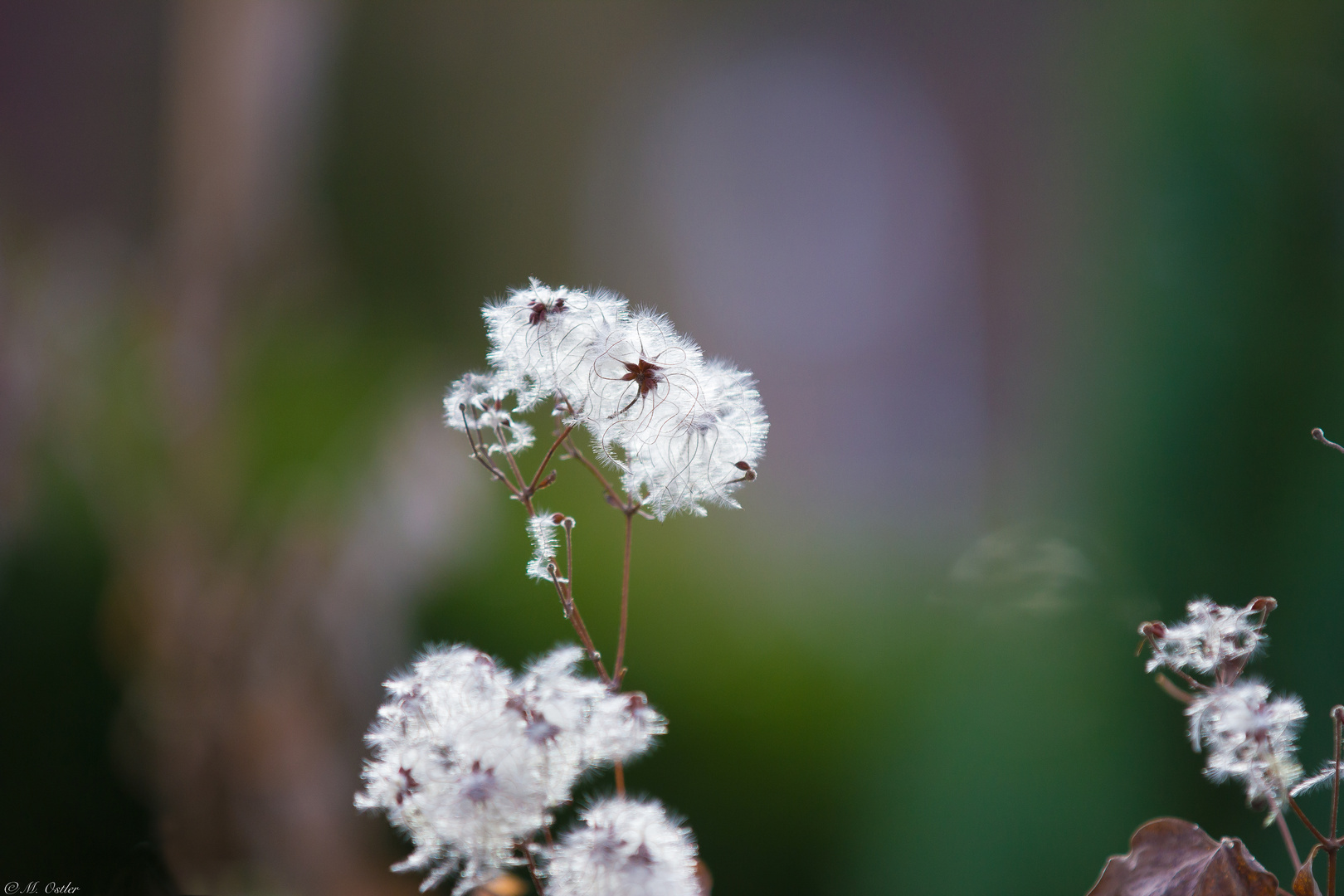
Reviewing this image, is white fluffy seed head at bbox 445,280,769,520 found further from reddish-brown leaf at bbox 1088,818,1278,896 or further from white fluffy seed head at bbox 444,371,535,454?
reddish-brown leaf at bbox 1088,818,1278,896

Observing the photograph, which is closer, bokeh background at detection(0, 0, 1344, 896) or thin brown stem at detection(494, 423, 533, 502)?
thin brown stem at detection(494, 423, 533, 502)

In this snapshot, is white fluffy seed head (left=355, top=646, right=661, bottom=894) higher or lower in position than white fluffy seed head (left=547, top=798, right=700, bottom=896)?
higher

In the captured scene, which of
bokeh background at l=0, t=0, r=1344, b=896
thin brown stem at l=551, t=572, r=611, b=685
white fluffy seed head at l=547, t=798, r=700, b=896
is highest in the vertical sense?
bokeh background at l=0, t=0, r=1344, b=896

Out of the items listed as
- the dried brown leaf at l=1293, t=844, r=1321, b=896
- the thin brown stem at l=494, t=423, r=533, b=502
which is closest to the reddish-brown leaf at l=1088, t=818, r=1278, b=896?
the dried brown leaf at l=1293, t=844, r=1321, b=896

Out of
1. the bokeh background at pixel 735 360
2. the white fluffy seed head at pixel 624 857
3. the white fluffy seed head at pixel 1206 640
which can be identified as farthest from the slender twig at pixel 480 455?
the bokeh background at pixel 735 360

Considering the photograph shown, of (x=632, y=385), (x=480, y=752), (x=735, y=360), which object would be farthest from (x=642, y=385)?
(x=735, y=360)

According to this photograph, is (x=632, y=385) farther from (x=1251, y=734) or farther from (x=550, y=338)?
(x=1251, y=734)
